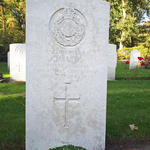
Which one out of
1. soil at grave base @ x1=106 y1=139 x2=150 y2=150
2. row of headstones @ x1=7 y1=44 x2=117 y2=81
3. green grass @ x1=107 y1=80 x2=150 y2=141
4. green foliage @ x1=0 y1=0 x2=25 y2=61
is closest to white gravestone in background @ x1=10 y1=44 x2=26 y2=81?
row of headstones @ x1=7 y1=44 x2=117 y2=81

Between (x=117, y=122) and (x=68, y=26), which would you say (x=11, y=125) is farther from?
(x=68, y=26)

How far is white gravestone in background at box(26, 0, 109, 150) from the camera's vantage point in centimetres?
219

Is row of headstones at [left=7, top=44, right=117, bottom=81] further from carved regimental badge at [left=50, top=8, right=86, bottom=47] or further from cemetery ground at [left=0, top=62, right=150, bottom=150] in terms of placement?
carved regimental badge at [left=50, top=8, right=86, bottom=47]

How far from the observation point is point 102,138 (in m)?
2.40

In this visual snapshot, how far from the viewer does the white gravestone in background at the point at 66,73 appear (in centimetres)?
219

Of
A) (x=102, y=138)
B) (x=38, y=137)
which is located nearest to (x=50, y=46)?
(x=38, y=137)

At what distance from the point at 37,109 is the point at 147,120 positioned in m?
2.33

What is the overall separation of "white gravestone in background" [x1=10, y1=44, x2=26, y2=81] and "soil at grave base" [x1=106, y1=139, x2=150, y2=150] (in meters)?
6.39

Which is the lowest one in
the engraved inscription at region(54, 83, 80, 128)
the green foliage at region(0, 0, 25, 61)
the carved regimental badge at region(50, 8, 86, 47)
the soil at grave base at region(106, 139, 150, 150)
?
the soil at grave base at region(106, 139, 150, 150)

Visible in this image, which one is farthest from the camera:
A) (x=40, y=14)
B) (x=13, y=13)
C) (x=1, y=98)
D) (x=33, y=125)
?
(x=13, y=13)

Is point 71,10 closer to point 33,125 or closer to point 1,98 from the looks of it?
point 33,125

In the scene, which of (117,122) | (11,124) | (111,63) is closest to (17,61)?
(111,63)

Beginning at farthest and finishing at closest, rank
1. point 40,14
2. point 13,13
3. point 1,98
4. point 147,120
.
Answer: point 13,13 → point 1,98 → point 147,120 → point 40,14

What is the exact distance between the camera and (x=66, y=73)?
229 centimetres
